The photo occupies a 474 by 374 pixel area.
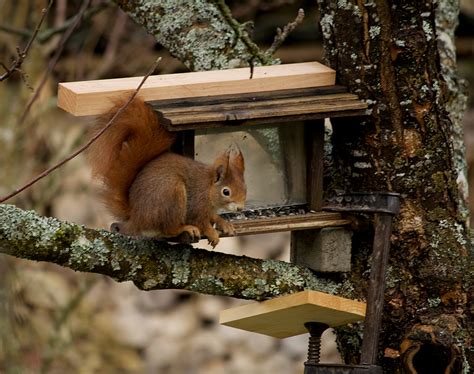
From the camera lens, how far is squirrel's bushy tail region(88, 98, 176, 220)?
2490 millimetres

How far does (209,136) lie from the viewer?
105 inches

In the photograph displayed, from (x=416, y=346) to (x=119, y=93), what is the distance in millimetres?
903

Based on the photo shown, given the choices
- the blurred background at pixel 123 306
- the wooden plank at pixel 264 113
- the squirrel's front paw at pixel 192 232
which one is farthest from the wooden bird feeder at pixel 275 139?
the blurred background at pixel 123 306

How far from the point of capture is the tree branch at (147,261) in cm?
232

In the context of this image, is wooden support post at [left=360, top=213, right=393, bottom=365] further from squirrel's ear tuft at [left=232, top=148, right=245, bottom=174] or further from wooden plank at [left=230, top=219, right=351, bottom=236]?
squirrel's ear tuft at [left=232, top=148, right=245, bottom=174]

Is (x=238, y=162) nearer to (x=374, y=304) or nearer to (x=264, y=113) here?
(x=264, y=113)

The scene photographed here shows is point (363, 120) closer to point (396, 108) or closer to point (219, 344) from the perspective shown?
point (396, 108)

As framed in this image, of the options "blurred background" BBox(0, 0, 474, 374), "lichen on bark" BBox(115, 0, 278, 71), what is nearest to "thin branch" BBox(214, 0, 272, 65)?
"lichen on bark" BBox(115, 0, 278, 71)

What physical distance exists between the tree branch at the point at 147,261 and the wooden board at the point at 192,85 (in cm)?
28

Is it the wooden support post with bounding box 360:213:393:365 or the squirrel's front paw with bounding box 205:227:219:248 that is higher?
the squirrel's front paw with bounding box 205:227:219:248

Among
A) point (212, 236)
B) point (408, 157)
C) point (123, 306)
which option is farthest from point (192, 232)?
point (123, 306)

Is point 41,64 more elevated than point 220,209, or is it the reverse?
point 41,64

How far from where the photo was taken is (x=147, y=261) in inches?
98.7

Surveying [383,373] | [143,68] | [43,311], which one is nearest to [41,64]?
[143,68]
